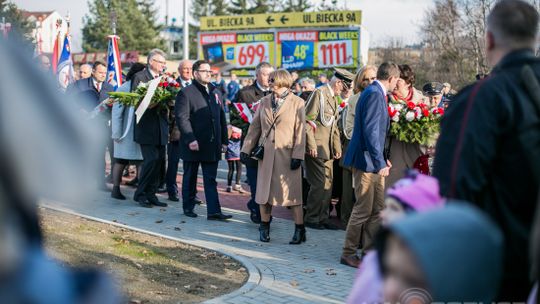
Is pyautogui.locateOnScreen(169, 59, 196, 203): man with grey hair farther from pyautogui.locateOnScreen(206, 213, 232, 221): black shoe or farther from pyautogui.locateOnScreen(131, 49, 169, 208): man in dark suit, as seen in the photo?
pyautogui.locateOnScreen(206, 213, 232, 221): black shoe

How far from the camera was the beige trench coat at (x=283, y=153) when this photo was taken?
28.5 feet

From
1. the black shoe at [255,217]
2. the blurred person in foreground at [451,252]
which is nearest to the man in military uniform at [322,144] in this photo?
the black shoe at [255,217]

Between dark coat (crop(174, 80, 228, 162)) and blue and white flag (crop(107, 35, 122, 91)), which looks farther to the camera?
blue and white flag (crop(107, 35, 122, 91))

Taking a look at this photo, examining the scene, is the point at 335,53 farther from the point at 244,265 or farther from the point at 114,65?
the point at 244,265

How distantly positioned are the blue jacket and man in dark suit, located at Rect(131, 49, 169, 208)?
14.3 ft

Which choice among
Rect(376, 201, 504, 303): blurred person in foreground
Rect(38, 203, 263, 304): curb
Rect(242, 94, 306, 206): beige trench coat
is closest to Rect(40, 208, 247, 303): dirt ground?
Rect(38, 203, 263, 304): curb

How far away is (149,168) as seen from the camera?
427 inches

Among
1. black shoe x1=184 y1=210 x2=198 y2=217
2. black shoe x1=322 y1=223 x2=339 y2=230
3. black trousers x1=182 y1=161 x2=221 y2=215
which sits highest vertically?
black trousers x1=182 y1=161 x2=221 y2=215

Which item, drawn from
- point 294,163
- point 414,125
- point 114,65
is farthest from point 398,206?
point 114,65

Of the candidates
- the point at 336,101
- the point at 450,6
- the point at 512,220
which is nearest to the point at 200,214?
the point at 336,101

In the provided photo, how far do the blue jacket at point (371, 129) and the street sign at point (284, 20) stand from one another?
36.4m

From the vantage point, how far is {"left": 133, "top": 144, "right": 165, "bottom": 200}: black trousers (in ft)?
35.7

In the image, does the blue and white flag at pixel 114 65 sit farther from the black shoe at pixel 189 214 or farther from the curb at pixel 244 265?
the curb at pixel 244 265

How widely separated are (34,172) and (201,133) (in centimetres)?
870
